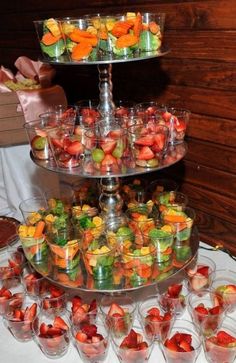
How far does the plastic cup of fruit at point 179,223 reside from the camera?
1256 millimetres

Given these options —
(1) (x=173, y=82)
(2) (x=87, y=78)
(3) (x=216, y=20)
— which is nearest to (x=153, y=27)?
(3) (x=216, y=20)

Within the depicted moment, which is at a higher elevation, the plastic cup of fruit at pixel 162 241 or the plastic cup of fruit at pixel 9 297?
the plastic cup of fruit at pixel 162 241

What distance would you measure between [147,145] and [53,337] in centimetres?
50

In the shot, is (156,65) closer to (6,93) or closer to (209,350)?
(6,93)

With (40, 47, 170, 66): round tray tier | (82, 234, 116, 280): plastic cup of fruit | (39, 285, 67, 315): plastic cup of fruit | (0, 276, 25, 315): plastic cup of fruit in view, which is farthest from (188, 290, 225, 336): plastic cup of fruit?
(40, 47, 170, 66): round tray tier

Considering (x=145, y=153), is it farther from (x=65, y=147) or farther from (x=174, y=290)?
(x=174, y=290)

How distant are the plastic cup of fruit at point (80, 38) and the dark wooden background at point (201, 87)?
437mm

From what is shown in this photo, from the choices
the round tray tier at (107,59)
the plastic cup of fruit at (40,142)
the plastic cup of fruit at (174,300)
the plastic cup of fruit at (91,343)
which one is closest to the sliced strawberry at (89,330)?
the plastic cup of fruit at (91,343)

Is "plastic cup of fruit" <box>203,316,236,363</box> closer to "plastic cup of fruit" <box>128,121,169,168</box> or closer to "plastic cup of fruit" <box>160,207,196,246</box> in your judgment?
"plastic cup of fruit" <box>160,207,196,246</box>

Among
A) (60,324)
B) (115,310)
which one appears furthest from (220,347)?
(60,324)

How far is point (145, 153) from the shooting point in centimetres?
110

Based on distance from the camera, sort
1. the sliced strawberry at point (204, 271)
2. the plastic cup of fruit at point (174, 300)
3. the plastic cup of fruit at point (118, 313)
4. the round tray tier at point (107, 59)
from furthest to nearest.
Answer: the sliced strawberry at point (204, 271)
the plastic cup of fruit at point (174, 300)
the plastic cup of fruit at point (118, 313)
the round tray tier at point (107, 59)

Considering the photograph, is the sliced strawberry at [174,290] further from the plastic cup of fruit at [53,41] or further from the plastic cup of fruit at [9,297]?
the plastic cup of fruit at [53,41]

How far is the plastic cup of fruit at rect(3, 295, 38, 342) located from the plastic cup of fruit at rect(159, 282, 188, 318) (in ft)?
1.10
